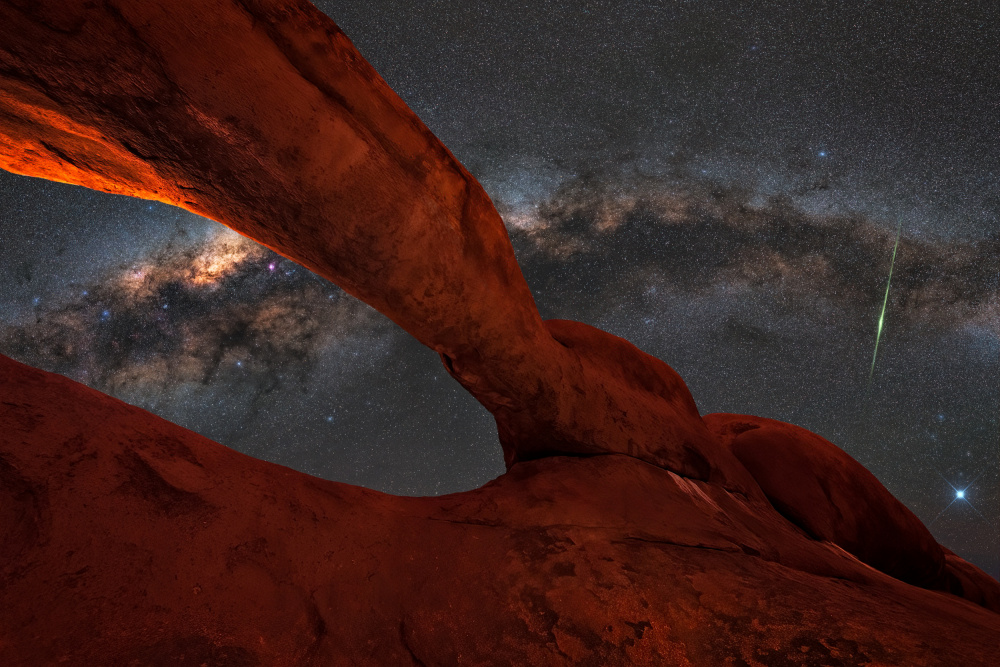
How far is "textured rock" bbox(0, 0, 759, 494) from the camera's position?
234 cm

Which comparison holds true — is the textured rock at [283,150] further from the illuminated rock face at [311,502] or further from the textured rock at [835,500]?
the textured rock at [835,500]

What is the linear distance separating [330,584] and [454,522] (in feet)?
3.25

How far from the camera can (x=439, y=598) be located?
293 centimetres

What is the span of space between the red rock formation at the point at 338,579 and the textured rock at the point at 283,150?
122 centimetres

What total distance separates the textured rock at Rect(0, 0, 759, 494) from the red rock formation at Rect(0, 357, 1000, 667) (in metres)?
1.22

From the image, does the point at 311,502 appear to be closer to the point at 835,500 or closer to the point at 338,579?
the point at 338,579

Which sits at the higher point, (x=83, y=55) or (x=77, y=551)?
(x=83, y=55)

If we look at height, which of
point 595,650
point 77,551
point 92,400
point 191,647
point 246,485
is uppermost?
point 92,400

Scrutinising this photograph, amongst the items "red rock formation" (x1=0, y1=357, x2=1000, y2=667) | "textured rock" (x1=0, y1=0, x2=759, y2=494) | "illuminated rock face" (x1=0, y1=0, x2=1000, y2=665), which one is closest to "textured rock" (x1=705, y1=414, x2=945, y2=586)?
"illuminated rock face" (x1=0, y1=0, x2=1000, y2=665)

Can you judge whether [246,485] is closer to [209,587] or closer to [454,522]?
[209,587]

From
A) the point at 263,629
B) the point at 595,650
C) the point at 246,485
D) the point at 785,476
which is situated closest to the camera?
the point at 263,629

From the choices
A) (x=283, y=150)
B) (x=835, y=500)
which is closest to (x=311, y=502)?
(x=283, y=150)

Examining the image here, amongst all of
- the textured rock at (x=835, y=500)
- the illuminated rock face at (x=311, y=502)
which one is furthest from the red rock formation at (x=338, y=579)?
the textured rock at (x=835, y=500)

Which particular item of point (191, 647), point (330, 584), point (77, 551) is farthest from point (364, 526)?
point (77, 551)
